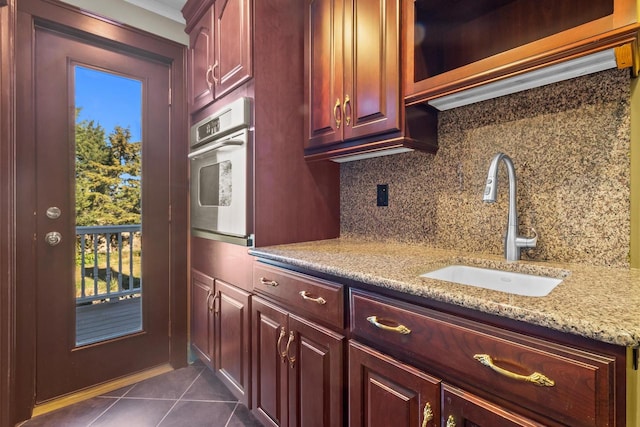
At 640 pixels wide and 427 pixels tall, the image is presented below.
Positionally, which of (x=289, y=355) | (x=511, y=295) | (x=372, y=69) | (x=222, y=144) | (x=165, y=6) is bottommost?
(x=289, y=355)

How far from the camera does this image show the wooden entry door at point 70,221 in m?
1.71

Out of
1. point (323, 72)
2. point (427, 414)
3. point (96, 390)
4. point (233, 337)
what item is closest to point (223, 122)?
point (323, 72)

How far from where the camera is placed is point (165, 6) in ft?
6.76

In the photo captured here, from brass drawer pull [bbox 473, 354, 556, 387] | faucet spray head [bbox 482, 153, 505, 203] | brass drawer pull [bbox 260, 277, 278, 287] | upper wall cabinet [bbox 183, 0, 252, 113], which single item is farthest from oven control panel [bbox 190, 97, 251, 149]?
brass drawer pull [bbox 473, 354, 556, 387]

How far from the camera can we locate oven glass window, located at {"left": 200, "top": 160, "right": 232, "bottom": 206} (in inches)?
65.7

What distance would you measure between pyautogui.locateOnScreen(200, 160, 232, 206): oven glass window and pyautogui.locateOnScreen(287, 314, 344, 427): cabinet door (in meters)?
0.78

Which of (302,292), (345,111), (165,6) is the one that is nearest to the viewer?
(302,292)

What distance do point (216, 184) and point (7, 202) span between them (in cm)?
98

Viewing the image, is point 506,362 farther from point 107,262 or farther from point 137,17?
point 137,17

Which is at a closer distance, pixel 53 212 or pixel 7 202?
pixel 7 202

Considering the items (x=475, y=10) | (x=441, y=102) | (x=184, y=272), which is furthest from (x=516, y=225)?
(x=184, y=272)

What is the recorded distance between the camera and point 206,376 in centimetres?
208

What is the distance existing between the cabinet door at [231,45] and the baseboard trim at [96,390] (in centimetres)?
181

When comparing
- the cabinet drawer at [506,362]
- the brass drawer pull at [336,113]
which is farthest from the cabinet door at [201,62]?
the cabinet drawer at [506,362]
